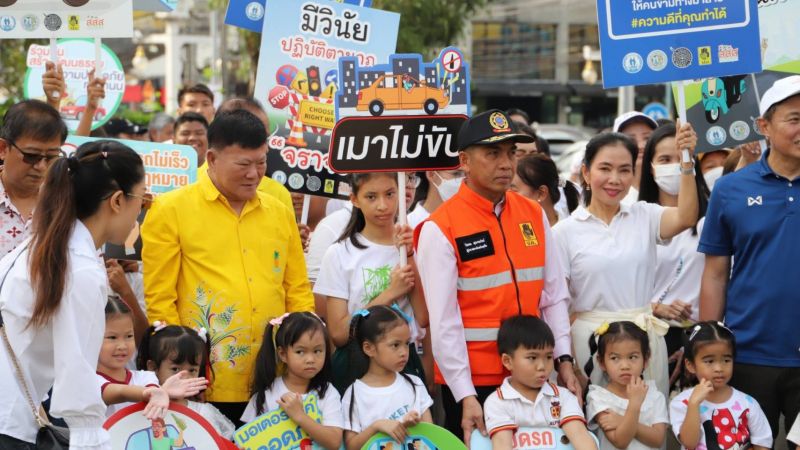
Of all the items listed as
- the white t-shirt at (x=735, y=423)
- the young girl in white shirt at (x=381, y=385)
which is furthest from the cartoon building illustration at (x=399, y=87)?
the white t-shirt at (x=735, y=423)

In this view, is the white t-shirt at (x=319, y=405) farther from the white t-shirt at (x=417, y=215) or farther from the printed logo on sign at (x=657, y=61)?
the printed logo on sign at (x=657, y=61)

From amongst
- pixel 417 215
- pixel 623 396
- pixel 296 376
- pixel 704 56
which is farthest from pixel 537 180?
pixel 296 376

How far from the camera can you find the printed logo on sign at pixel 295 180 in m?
7.04

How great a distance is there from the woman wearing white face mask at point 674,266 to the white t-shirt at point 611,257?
612 mm

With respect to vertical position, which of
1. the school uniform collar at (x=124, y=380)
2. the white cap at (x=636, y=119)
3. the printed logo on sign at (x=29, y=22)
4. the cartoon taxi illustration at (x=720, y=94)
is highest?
the printed logo on sign at (x=29, y=22)

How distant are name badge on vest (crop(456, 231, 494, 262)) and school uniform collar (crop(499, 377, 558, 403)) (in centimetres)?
65

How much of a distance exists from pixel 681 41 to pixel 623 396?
2.01 metres

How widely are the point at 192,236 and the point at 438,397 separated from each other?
1715 mm

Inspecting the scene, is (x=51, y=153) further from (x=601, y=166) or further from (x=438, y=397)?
(x=601, y=166)

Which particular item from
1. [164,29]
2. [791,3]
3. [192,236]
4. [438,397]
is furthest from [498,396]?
[164,29]

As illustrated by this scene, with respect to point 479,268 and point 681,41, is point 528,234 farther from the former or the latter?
point 681,41

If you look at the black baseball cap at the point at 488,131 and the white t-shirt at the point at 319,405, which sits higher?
the black baseball cap at the point at 488,131

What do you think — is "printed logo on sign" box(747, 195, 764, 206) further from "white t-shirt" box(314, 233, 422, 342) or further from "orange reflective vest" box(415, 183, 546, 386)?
"white t-shirt" box(314, 233, 422, 342)

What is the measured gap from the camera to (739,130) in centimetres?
709
